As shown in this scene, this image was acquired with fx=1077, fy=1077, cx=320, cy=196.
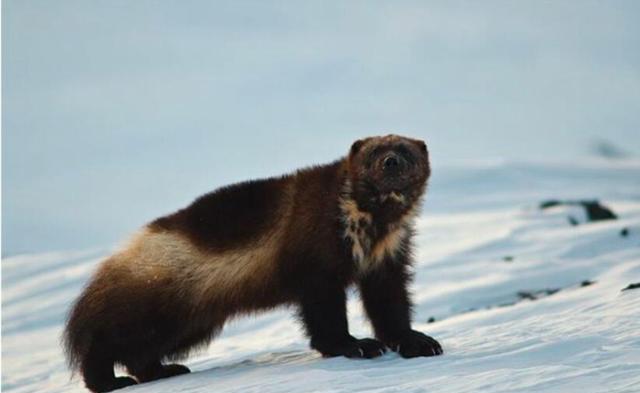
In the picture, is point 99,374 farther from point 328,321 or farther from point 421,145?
point 421,145

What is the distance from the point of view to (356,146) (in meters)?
5.62

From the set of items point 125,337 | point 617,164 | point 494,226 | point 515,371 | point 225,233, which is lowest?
Answer: point 515,371

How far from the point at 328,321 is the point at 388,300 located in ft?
1.35

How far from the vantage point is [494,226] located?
13.8 m

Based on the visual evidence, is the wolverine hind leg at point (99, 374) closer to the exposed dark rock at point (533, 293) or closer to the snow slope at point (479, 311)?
the snow slope at point (479, 311)

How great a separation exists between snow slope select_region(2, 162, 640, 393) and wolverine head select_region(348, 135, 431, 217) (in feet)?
2.50

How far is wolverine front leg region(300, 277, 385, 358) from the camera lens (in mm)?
5281

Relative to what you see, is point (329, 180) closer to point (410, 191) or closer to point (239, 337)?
point (410, 191)

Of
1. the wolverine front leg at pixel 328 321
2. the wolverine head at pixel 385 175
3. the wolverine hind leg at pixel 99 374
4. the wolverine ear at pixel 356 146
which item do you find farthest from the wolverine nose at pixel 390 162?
the wolverine hind leg at pixel 99 374

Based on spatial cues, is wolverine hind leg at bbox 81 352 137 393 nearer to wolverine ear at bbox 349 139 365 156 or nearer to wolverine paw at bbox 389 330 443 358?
wolverine paw at bbox 389 330 443 358

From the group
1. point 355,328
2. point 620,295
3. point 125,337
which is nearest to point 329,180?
point 125,337

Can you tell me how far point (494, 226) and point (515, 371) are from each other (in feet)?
31.3

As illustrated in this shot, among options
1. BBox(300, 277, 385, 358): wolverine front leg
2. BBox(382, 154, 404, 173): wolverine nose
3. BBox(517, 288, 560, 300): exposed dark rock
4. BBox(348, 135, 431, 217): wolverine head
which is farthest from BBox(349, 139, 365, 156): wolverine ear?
BBox(517, 288, 560, 300): exposed dark rock

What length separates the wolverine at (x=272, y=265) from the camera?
5355mm
